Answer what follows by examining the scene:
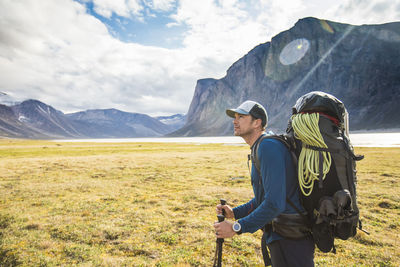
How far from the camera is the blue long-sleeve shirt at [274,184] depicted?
2.67m

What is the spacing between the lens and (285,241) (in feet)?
9.85

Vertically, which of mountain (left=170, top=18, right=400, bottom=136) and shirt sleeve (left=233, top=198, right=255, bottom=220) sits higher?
mountain (left=170, top=18, right=400, bottom=136)

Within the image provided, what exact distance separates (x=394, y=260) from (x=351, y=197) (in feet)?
19.6

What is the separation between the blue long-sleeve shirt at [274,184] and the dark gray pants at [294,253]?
1.53 feet

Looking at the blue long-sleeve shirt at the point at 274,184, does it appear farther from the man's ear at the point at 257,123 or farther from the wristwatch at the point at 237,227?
the man's ear at the point at 257,123

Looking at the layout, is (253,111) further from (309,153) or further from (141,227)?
(141,227)

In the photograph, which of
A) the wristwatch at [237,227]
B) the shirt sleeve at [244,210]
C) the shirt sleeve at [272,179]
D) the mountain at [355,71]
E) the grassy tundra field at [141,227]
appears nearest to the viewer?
the shirt sleeve at [272,179]

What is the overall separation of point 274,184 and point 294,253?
1130mm

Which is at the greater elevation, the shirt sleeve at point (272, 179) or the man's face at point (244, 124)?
the man's face at point (244, 124)

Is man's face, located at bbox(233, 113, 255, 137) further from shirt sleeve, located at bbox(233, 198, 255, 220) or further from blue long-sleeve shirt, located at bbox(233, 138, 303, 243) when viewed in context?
shirt sleeve, located at bbox(233, 198, 255, 220)

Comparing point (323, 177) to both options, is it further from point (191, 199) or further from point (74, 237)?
point (191, 199)

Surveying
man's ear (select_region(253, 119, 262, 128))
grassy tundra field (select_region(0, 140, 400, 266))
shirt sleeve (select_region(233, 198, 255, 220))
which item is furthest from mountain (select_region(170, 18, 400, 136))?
man's ear (select_region(253, 119, 262, 128))

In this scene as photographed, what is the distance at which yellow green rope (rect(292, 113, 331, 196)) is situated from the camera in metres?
2.69

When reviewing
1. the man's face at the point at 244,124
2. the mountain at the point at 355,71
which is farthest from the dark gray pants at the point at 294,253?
the mountain at the point at 355,71
